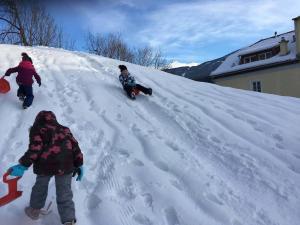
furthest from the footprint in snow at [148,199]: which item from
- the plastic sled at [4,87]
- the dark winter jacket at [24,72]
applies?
the plastic sled at [4,87]

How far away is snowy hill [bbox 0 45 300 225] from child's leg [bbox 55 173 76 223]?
268 mm

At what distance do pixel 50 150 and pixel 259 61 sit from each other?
106ft

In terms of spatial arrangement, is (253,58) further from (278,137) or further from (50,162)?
Result: (50,162)

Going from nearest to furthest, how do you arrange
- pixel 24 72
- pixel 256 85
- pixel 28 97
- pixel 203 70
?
1. pixel 28 97
2. pixel 24 72
3. pixel 256 85
4. pixel 203 70

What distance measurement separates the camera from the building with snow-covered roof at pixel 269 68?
32.2 metres

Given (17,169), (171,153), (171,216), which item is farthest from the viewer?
(171,153)

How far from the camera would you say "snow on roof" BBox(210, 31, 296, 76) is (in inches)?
1305

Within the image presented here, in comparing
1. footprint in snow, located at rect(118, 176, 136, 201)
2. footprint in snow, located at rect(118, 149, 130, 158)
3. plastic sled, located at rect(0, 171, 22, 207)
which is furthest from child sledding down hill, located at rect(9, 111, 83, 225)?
footprint in snow, located at rect(118, 149, 130, 158)

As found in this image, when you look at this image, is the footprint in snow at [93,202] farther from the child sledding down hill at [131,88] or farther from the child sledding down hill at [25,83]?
the child sledding down hill at [131,88]

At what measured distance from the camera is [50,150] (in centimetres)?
465

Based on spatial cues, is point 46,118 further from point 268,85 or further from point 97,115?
point 268,85

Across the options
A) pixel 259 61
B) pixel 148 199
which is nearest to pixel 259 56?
pixel 259 61

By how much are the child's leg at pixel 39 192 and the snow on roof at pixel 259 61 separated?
30.0 m

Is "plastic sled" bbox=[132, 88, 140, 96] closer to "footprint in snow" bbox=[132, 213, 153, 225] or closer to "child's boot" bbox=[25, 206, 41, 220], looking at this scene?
"footprint in snow" bbox=[132, 213, 153, 225]
